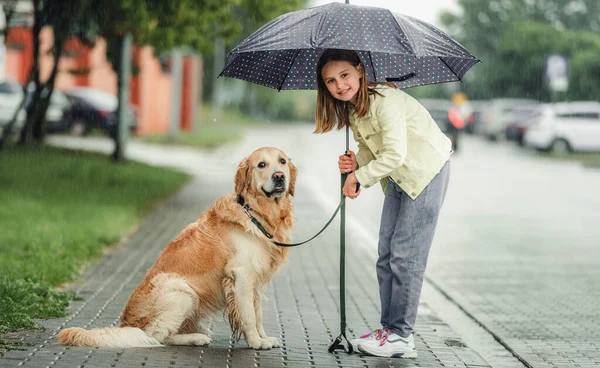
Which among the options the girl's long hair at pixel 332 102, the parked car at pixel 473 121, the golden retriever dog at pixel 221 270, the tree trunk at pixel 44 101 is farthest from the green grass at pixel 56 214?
the parked car at pixel 473 121

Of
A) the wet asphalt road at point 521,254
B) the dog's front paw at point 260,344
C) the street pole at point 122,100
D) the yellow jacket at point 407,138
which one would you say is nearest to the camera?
the yellow jacket at point 407,138

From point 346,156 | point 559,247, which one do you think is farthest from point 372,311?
point 559,247

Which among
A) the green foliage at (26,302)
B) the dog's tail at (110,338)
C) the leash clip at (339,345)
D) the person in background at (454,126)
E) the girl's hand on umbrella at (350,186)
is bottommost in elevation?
the person in background at (454,126)

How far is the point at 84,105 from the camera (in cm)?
3447

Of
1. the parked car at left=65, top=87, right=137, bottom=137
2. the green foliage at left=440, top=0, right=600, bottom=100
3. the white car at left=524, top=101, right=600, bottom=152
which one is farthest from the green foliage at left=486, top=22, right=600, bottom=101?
the parked car at left=65, top=87, right=137, bottom=137

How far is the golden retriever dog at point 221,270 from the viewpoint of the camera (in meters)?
5.99

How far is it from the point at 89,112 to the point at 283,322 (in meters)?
28.1

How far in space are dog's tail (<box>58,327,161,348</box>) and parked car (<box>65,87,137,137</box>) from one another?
93.2ft

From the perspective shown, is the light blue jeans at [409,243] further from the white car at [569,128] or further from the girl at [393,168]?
the white car at [569,128]

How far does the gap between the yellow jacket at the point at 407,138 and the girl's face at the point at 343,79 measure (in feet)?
0.45

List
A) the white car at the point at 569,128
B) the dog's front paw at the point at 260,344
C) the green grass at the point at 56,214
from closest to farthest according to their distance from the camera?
the dog's front paw at the point at 260,344 < the green grass at the point at 56,214 < the white car at the point at 569,128

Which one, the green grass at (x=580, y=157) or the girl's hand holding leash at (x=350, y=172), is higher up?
the girl's hand holding leash at (x=350, y=172)

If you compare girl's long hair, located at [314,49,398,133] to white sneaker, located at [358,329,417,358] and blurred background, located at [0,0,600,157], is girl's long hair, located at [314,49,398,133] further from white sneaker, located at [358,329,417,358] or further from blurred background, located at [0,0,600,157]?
blurred background, located at [0,0,600,157]

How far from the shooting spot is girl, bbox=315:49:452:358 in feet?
19.5
